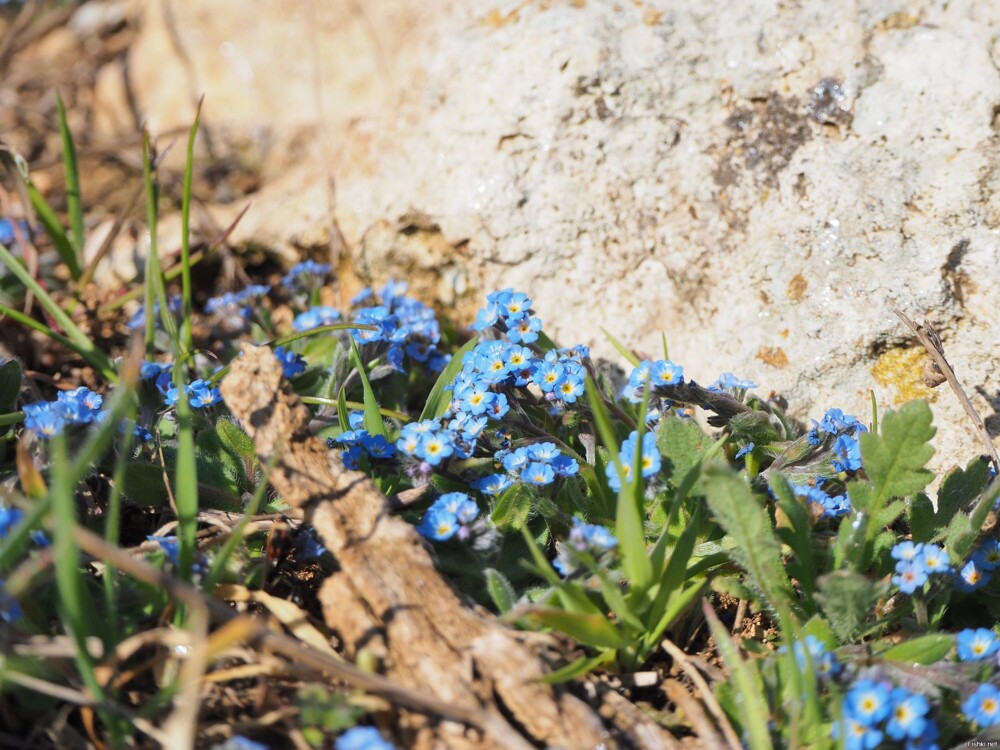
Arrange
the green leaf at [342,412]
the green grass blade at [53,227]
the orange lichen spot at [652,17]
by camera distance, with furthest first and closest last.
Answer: the green grass blade at [53,227] → the orange lichen spot at [652,17] → the green leaf at [342,412]

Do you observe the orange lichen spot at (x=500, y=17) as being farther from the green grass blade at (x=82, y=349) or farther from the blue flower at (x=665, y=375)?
the green grass blade at (x=82, y=349)

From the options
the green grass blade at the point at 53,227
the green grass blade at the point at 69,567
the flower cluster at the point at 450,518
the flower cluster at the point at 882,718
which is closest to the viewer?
the green grass blade at the point at 69,567

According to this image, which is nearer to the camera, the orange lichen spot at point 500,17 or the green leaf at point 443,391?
the green leaf at point 443,391

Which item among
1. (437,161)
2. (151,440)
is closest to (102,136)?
(437,161)

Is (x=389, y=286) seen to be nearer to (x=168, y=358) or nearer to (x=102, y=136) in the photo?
(x=168, y=358)

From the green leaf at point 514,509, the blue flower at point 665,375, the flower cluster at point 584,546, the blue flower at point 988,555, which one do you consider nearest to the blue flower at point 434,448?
the green leaf at point 514,509

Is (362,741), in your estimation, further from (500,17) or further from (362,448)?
(500,17)
